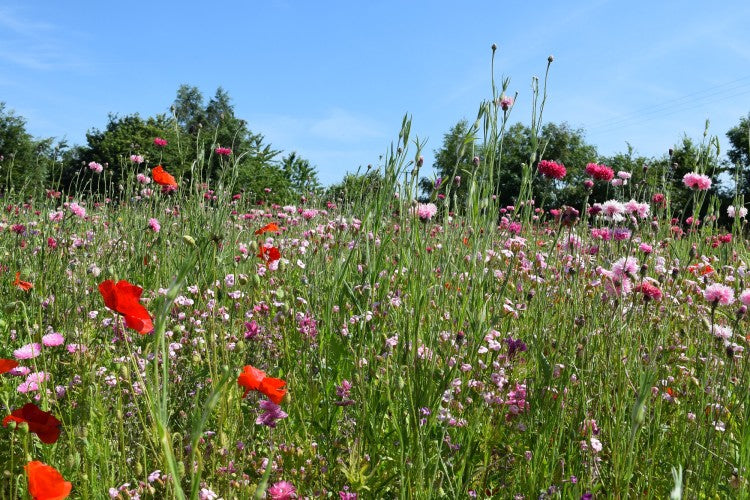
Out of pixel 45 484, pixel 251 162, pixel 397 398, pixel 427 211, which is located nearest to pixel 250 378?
pixel 45 484

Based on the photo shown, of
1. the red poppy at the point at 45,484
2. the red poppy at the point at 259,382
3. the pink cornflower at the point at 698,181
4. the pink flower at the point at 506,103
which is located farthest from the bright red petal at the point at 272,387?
the pink cornflower at the point at 698,181

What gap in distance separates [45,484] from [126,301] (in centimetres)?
33

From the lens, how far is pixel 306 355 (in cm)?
235

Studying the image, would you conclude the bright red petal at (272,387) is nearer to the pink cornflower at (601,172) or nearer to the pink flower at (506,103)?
the pink flower at (506,103)

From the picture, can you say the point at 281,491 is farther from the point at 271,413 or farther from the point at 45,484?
the point at 45,484

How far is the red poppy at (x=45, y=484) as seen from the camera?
0.92 meters

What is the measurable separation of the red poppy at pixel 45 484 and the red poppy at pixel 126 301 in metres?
0.28

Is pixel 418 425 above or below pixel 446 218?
below

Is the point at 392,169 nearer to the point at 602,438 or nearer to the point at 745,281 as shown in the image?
the point at 602,438

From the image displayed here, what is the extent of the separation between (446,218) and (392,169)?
0.81 ft

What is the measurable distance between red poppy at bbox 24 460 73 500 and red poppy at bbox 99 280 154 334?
0.91 feet

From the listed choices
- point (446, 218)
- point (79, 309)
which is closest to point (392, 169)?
point (446, 218)

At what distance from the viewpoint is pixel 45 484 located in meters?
0.92

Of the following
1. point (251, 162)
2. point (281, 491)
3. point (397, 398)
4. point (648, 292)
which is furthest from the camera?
point (251, 162)
